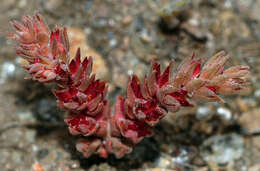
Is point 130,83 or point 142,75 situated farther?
point 142,75

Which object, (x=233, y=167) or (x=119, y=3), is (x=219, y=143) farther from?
(x=119, y=3)

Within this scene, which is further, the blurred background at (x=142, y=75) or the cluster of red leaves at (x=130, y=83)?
the blurred background at (x=142, y=75)

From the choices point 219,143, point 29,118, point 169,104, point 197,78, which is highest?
point 197,78

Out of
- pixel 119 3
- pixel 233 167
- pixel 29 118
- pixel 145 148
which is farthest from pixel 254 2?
pixel 29 118
